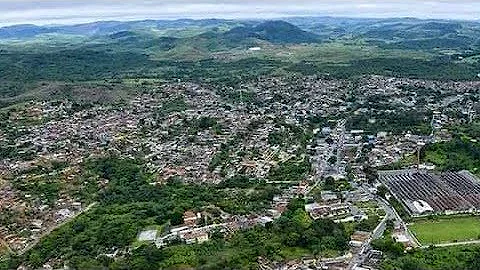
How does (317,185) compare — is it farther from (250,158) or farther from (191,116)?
(191,116)

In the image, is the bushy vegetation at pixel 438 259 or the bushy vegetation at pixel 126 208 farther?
the bushy vegetation at pixel 126 208

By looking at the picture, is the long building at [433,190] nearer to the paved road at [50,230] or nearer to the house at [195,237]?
the house at [195,237]

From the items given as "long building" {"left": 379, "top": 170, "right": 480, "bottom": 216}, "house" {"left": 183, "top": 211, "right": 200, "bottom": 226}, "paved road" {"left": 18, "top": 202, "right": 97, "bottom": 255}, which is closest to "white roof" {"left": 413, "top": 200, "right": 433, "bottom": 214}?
"long building" {"left": 379, "top": 170, "right": 480, "bottom": 216}

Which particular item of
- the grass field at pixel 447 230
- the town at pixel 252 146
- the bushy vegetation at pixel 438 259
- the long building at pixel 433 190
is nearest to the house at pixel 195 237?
the town at pixel 252 146

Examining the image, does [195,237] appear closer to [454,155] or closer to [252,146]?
[252,146]

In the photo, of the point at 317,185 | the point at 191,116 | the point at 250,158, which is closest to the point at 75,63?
the point at 191,116

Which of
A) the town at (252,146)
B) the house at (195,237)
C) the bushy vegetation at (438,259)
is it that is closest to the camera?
the bushy vegetation at (438,259)

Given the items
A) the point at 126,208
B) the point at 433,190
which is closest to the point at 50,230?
the point at 126,208

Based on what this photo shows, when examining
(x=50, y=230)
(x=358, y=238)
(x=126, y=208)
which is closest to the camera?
(x=358, y=238)

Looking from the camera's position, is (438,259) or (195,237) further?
(195,237)
